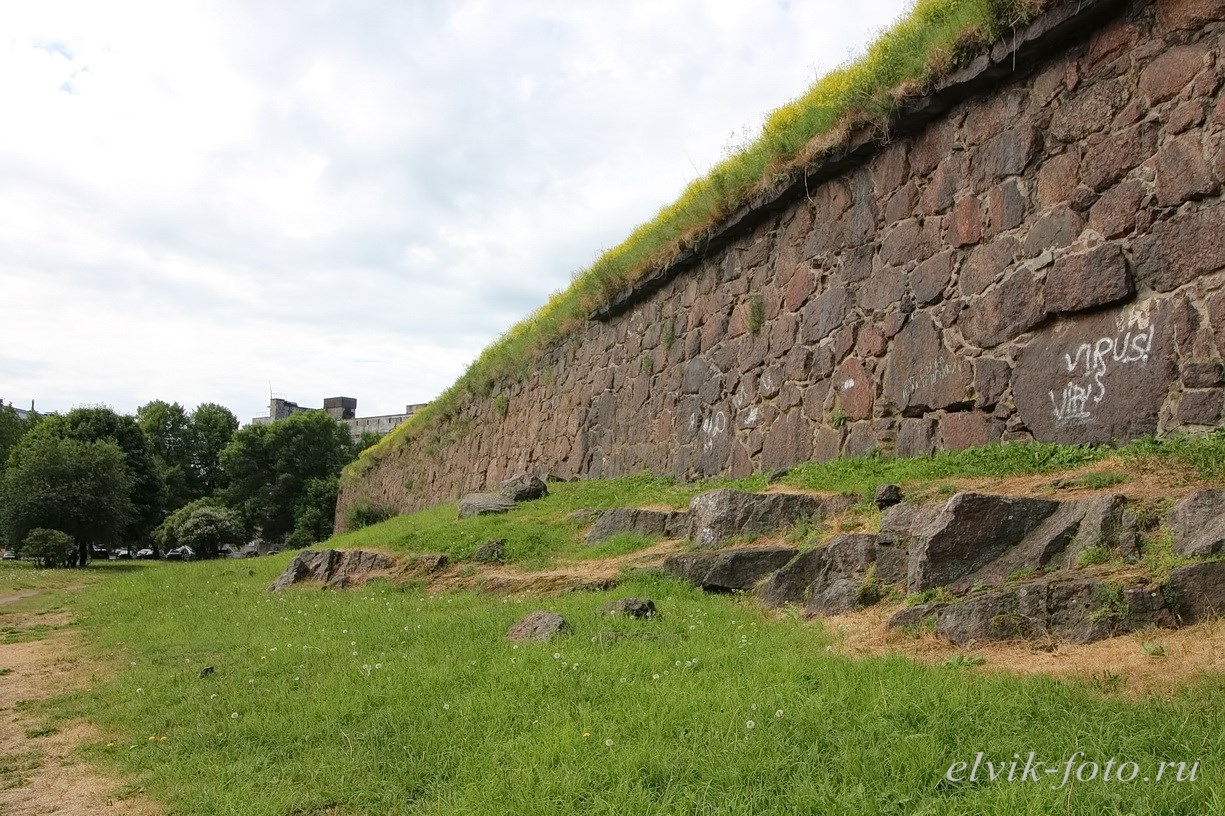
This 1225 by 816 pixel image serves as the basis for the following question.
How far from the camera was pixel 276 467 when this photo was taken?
52750mm

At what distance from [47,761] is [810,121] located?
28.8ft

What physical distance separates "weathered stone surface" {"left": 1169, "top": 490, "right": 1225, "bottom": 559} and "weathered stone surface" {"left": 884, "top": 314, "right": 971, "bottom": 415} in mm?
2875

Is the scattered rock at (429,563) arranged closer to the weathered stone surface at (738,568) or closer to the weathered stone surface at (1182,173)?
the weathered stone surface at (738,568)

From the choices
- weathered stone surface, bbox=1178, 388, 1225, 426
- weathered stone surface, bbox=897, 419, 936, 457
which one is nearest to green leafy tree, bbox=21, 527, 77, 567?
weathered stone surface, bbox=897, 419, 936, 457

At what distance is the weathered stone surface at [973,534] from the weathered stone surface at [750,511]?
1.77 meters

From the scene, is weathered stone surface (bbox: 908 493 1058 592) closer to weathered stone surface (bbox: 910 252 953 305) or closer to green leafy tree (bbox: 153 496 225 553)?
weathered stone surface (bbox: 910 252 953 305)

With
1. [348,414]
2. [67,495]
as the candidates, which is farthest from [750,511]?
[348,414]

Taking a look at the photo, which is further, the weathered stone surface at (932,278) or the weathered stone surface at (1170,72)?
the weathered stone surface at (932,278)

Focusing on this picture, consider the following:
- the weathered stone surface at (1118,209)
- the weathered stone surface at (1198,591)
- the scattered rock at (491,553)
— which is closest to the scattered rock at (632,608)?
the weathered stone surface at (1198,591)

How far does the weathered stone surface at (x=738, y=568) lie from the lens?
693 cm

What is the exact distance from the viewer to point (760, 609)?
637 cm

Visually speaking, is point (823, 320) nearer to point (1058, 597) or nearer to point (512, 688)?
point (1058, 597)

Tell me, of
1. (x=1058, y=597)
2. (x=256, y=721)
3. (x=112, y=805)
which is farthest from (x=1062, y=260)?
(x=112, y=805)

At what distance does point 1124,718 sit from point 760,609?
3217 millimetres
